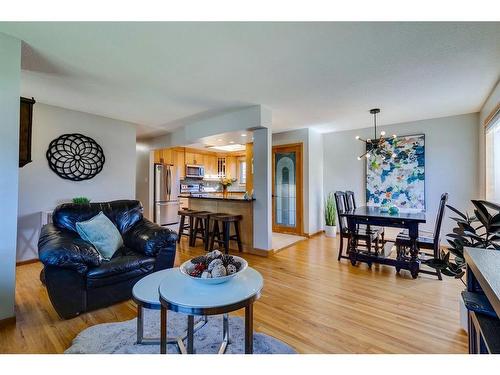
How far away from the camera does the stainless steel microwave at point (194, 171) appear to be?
7.00 meters

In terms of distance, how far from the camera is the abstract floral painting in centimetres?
457

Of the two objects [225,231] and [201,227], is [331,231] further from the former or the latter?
[201,227]

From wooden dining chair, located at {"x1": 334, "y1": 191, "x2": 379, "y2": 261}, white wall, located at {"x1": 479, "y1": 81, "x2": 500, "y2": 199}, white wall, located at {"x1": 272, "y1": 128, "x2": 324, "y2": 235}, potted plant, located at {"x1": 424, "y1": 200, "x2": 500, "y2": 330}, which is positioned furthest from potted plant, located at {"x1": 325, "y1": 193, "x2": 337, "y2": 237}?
potted plant, located at {"x1": 424, "y1": 200, "x2": 500, "y2": 330}

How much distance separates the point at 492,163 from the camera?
11.7ft

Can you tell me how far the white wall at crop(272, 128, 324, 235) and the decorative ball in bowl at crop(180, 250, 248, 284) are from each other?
3883 mm

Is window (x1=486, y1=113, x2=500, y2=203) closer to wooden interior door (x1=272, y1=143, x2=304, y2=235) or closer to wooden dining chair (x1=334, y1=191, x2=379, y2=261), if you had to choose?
wooden dining chair (x1=334, y1=191, x2=379, y2=261)

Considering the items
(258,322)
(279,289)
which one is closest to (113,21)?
(258,322)

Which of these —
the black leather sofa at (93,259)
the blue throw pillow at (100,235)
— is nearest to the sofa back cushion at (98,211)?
the black leather sofa at (93,259)

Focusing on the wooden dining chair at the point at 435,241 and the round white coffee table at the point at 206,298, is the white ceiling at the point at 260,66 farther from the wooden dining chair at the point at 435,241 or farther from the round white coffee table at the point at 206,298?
the round white coffee table at the point at 206,298

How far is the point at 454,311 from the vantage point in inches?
85.0

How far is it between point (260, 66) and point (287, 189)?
351cm

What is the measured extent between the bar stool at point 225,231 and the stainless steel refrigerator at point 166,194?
2510 mm

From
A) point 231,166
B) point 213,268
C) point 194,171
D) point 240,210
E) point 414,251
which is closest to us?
point 213,268

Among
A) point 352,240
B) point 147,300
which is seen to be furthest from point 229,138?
point 147,300
